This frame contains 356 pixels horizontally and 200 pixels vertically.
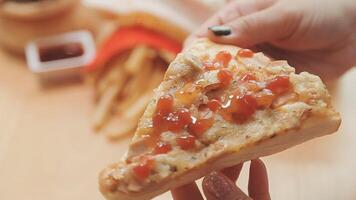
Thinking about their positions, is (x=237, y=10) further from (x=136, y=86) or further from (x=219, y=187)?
(x=219, y=187)

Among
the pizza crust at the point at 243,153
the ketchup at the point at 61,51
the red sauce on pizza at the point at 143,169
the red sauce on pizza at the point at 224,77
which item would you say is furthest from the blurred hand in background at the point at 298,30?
the ketchup at the point at 61,51

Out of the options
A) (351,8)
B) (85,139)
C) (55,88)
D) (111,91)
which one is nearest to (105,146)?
(85,139)

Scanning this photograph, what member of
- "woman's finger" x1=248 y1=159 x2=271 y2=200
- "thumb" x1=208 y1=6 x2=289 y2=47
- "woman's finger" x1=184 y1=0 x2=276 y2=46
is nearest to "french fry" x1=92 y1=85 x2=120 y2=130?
"woman's finger" x1=184 y1=0 x2=276 y2=46

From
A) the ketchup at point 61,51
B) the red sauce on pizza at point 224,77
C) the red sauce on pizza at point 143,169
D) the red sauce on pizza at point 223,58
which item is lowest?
the red sauce on pizza at point 143,169

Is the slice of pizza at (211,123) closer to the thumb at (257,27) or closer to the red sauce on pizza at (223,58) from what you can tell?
the red sauce on pizza at (223,58)

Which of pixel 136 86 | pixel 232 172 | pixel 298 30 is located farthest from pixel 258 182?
pixel 136 86

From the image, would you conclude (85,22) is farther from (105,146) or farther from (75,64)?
(105,146)
